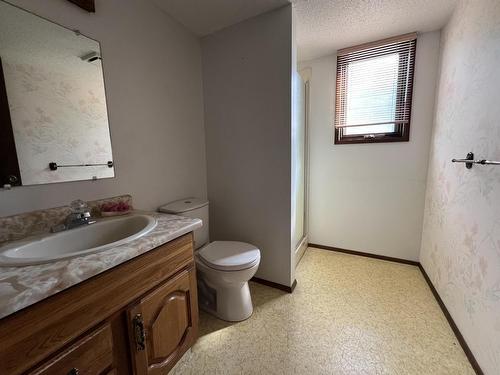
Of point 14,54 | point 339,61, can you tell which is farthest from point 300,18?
point 14,54

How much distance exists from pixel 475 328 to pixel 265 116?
5.70ft

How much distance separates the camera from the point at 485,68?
44.2 inches

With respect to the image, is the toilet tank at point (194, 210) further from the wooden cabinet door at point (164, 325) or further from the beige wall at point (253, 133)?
the wooden cabinet door at point (164, 325)

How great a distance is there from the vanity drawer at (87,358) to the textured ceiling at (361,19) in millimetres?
2014

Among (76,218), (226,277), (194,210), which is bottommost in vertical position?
(226,277)

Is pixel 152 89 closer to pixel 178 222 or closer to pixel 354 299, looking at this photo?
pixel 178 222

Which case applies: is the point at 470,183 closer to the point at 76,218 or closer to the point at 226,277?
the point at 226,277

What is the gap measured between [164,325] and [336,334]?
1042 millimetres

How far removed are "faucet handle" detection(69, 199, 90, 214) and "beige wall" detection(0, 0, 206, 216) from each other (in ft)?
0.19

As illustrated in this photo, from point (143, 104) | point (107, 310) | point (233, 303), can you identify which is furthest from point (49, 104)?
point (233, 303)

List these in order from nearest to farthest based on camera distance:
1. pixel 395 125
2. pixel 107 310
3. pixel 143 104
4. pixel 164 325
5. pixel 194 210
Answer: pixel 107 310 → pixel 164 325 → pixel 143 104 → pixel 194 210 → pixel 395 125

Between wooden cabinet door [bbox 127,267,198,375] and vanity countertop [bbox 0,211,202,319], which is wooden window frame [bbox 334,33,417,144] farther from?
vanity countertop [bbox 0,211,202,319]

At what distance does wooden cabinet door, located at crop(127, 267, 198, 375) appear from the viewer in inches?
32.2

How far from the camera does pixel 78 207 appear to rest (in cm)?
103
